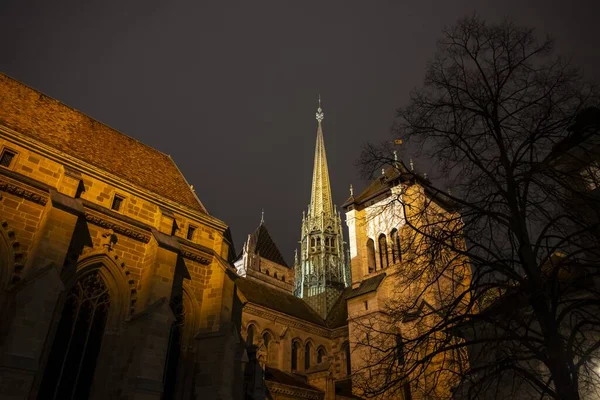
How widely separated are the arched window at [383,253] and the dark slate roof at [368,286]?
4.43 ft

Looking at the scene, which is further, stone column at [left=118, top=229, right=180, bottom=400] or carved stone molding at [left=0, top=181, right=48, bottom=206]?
carved stone molding at [left=0, top=181, right=48, bottom=206]

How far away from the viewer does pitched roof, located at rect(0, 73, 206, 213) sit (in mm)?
14055

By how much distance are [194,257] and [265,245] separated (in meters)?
40.7

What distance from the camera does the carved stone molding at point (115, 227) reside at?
1295 cm

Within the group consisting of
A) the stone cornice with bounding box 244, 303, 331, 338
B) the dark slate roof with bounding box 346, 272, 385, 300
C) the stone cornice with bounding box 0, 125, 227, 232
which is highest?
the dark slate roof with bounding box 346, 272, 385, 300

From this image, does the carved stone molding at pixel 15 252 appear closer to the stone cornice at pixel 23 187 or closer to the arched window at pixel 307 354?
the stone cornice at pixel 23 187

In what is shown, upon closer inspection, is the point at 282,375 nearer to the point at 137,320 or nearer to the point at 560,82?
the point at 137,320

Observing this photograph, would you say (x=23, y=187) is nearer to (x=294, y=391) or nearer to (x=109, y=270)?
(x=109, y=270)

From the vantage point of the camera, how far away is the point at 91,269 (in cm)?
1246

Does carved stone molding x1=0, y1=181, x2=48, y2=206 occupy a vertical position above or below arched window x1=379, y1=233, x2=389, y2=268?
below

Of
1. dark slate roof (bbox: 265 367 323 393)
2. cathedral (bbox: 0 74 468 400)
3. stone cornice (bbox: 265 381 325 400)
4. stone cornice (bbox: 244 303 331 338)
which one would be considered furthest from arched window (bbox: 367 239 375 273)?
cathedral (bbox: 0 74 468 400)

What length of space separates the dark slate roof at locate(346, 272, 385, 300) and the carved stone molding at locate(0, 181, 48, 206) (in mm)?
19617

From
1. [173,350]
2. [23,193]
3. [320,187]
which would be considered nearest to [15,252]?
[23,193]

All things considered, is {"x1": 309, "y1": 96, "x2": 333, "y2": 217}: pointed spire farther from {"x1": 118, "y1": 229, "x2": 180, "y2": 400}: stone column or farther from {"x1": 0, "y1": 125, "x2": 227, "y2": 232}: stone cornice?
{"x1": 118, "y1": 229, "x2": 180, "y2": 400}: stone column
